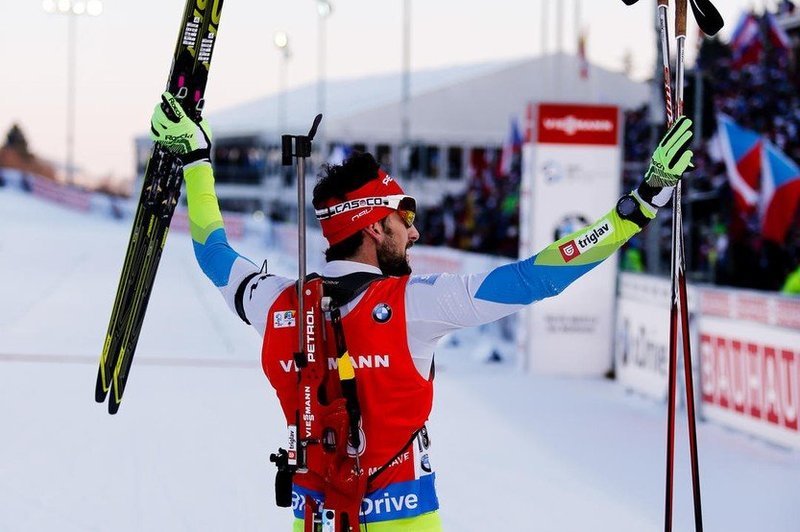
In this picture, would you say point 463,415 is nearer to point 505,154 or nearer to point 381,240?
point 381,240

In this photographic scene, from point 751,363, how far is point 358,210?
6.67 metres

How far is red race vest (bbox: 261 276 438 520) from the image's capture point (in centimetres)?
296

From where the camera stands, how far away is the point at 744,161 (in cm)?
1560

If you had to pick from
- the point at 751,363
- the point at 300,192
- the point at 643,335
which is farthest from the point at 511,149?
the point at 300,192

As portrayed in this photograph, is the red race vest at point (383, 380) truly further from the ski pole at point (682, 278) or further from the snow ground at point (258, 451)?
the snow ground at point (258, 451)

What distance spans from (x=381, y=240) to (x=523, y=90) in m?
54.9

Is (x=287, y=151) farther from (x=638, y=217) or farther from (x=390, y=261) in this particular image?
(x=638, y=217)

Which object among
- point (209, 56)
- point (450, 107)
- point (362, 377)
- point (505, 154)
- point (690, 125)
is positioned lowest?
point (362, 377)

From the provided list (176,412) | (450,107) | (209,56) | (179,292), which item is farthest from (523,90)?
(209,56)

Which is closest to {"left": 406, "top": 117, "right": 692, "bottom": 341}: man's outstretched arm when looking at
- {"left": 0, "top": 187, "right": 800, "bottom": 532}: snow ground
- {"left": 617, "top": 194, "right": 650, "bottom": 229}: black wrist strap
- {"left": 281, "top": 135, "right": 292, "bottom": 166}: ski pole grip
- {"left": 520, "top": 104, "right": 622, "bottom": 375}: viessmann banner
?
{"left": 617, "top": 194, "right": 650, "bottom": 229}: black wrist strap

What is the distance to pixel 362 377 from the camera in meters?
2.98

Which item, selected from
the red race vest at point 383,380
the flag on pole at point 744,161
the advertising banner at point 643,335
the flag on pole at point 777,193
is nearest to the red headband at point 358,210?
the red race vest at point 383,380

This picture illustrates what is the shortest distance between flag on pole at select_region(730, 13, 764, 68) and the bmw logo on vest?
2150 centimetres

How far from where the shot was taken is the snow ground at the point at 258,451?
663cm
